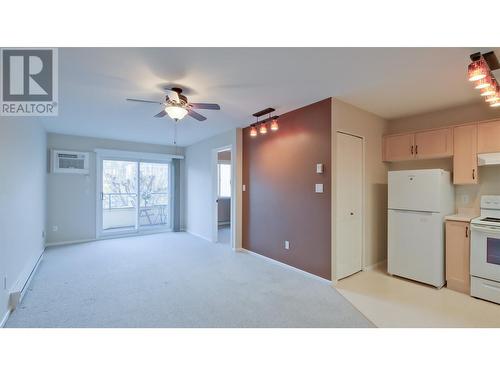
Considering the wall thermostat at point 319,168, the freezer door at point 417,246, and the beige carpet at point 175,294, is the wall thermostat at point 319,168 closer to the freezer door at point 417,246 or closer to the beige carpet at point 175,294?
the freezer door at point 417,246

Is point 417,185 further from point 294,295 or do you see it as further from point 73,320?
point 73,320

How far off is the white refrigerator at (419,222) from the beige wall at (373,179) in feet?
0.99

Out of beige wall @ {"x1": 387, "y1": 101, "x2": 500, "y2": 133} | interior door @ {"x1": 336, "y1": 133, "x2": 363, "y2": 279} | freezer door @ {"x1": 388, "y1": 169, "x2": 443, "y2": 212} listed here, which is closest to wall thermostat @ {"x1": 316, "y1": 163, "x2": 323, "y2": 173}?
interior door @ {"x1": 336, "y1": 133, "x2": 363, "y2": 279}

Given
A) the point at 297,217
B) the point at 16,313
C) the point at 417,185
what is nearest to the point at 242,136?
the point at 297,217

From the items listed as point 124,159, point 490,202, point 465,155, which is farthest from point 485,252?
point 124,159

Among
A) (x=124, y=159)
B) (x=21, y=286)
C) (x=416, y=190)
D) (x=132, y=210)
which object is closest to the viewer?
(x=21, y=286)

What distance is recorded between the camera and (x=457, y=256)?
283 centimetres

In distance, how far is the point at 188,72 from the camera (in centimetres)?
227

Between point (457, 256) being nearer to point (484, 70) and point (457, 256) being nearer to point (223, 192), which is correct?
point (484, 70)

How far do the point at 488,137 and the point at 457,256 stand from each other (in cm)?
148

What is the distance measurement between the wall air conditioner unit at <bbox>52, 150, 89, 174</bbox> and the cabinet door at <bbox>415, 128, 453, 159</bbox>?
6.41 m

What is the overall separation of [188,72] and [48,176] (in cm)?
451

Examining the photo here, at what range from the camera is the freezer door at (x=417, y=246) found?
292 cm

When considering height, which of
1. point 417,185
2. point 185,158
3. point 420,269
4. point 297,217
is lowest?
point 420,269
